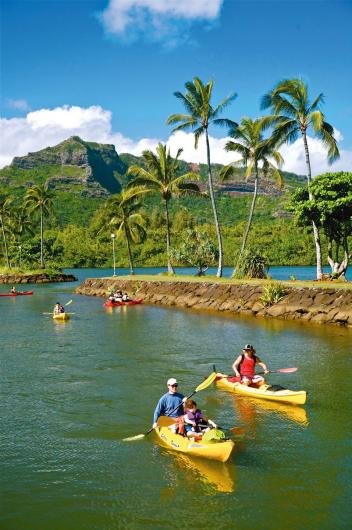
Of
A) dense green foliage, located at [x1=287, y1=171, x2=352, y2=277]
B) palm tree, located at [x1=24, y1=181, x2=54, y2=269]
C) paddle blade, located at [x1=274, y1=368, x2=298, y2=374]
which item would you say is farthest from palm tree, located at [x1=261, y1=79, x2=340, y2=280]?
palm tree, located at [x1=24, y1=181, x2=54, y2=269]

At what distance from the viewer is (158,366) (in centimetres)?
2003

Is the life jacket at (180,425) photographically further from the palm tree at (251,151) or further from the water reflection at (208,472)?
the palm tree at (251,151)

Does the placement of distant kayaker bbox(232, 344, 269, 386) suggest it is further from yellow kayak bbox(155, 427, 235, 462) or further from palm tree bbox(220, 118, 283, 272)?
palm tree bbox(220, 118, 283, 272)

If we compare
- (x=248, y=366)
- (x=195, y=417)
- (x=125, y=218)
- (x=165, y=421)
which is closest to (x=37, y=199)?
(x=125, y=218)

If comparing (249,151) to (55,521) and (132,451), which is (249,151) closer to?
(132,451)

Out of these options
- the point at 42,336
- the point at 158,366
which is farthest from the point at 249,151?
the point at 158,366

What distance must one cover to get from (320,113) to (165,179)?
18307 mm

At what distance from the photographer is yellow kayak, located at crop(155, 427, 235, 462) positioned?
10516mm

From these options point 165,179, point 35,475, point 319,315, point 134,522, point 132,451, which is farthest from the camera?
point 165,179

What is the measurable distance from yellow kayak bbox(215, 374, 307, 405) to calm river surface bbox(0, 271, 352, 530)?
279 millimetres

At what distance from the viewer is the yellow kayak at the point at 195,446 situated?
1052cm

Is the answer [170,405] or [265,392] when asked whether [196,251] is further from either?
[170,405]

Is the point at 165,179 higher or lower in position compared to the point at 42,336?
higher

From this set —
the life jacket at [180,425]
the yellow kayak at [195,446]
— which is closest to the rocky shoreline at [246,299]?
the life jacket at [180,425]
